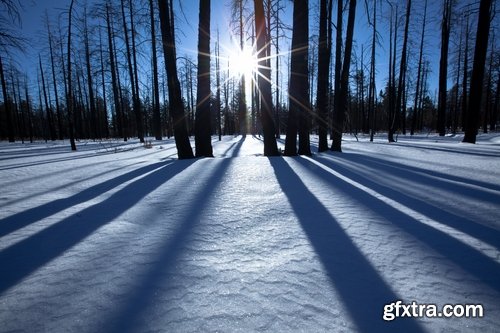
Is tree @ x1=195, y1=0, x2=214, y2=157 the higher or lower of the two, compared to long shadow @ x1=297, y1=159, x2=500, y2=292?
higher

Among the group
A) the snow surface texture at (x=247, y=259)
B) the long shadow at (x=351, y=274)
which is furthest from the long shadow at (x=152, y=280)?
the long shadow at (x=351, y=274)

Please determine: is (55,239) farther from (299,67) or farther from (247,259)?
(299,67)

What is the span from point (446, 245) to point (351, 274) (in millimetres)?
741

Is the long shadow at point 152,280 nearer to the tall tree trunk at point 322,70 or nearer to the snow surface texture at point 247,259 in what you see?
the snow surface texture at point 247,259

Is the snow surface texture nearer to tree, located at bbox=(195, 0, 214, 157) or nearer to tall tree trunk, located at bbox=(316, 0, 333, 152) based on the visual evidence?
tree, located at bbox=(195, 0, 214, 157)

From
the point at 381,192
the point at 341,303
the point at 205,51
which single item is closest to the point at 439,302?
the point at 341,303

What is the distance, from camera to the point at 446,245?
146cm

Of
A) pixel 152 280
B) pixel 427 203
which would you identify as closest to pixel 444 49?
pixel 427 203

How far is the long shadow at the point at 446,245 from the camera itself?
119 cm

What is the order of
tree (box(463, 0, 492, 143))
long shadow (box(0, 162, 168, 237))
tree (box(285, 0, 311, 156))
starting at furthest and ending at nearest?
tree (box(463, 0, 492, 143))
tree (box(285, 0, 311, 156))
long shadow (box(0, 162, 168, 237))

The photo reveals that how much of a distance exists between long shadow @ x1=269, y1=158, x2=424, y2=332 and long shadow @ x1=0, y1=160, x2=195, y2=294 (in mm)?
1583

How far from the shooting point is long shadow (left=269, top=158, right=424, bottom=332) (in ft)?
3.02

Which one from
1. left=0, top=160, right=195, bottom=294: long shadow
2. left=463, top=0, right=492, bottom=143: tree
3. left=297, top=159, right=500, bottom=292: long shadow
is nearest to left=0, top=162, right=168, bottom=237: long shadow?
left=0, top=160, right=195, bottom=294: long shadow

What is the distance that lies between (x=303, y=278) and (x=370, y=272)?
14.1 inches
